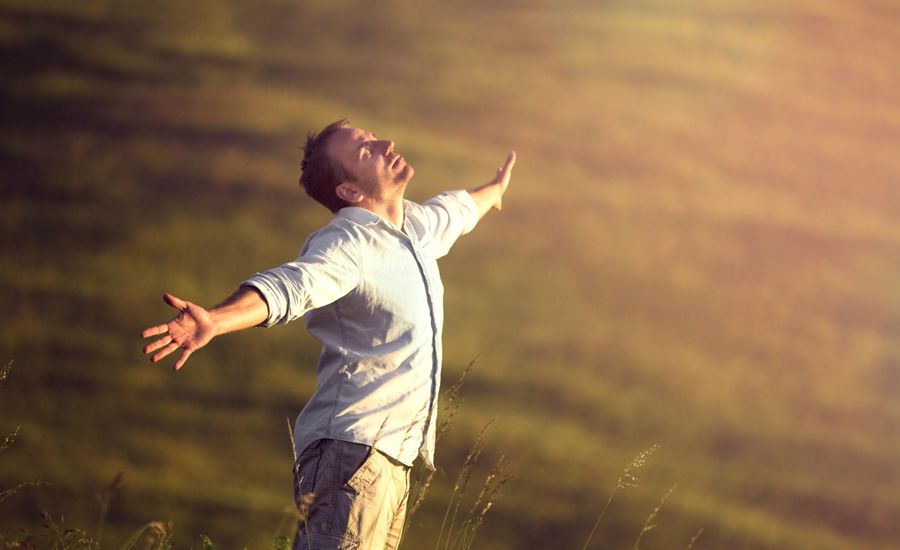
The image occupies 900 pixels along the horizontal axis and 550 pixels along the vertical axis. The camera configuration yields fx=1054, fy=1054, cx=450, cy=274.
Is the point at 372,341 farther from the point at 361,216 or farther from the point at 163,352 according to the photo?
the point at 163,352

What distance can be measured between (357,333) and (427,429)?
254 millimetres

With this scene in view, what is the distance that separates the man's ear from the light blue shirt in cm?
7

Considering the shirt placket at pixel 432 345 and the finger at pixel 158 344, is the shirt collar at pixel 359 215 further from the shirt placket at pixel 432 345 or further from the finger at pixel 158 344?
the finger at pixel 158 344

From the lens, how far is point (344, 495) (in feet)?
6.79

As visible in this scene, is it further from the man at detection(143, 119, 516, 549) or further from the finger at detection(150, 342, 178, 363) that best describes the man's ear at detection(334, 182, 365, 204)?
the finger at detection(150, 342, 178, 363)

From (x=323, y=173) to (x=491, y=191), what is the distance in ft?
2.40

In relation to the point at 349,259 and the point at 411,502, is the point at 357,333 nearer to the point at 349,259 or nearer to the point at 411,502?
the point at 349,259

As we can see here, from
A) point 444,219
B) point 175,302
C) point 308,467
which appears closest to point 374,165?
point 444,219

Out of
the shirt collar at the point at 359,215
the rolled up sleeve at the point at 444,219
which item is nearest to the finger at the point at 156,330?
the shirt collar at the point at 359,215

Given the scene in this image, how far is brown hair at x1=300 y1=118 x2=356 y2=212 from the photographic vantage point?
244 centimetres

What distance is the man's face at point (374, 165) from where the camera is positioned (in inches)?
93.8

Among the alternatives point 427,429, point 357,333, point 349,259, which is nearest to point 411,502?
point 427,429

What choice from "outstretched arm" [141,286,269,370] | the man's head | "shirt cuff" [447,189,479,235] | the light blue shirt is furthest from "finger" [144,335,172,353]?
"shirt cuff" [447,189,479,235]

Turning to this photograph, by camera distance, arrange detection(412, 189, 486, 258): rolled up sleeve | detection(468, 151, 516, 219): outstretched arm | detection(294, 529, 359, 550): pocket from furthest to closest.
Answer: detection(468, 151, 516, 219): outstretched arm, detection(412, 189, 486, 258): rolled up sleeve, detection(294, 529, 359, 550): pocket
